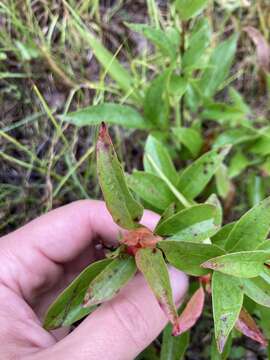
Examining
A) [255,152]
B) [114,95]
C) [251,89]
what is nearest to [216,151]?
[255,152]

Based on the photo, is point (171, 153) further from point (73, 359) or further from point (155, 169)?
point (73, 359)

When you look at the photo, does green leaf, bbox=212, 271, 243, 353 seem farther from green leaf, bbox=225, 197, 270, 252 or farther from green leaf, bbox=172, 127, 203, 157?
green leaf, bbox=172, 127, 203, 157

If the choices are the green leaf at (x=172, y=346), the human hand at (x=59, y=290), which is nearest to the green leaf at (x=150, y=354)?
the green leaf at (x=172, y=346)

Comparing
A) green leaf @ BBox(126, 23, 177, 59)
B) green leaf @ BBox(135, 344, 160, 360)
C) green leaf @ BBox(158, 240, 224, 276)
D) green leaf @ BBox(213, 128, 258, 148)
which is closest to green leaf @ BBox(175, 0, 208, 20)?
green leaf @ BBox(126, 23, 177, 59)

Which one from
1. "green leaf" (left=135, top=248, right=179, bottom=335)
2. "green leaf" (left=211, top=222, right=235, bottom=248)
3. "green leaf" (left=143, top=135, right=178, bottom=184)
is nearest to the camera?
"green leaf" (left=135, top=248, right=179, bottom=335)

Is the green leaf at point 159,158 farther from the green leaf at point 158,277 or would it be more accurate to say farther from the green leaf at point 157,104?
the green leaf at point 158,277

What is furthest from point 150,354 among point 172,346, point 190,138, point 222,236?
point 190,138

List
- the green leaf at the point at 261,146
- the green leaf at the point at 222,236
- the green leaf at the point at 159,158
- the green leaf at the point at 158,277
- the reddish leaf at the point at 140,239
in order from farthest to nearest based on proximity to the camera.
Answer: the green leaf at the point at 261,146 → the green leaf at the point at 159,158 → the green leaf at the point at 222,236 → the reddish leaf at the point at 140,239 → the green leaf at the point at 158,277
